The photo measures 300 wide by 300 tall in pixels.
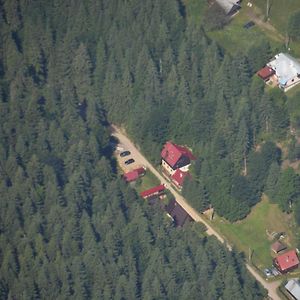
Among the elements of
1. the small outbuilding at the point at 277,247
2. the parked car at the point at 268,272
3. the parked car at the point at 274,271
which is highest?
the small outbuilding at the point at 277,247

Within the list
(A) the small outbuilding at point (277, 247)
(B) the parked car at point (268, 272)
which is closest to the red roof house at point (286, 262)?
(B) the parked car at point (268, 272)

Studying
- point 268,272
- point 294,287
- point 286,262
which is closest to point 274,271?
point 268,272

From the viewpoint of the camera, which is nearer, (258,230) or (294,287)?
(294,287)

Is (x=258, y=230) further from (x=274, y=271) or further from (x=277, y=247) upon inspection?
(x=274, y=271)

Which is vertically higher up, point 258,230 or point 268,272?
point 258,230

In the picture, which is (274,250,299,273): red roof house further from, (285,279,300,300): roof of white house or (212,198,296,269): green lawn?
(285,279,300,300): roof of white house

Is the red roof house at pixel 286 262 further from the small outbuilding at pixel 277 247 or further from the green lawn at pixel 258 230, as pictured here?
the green lawn at pixel 258 230

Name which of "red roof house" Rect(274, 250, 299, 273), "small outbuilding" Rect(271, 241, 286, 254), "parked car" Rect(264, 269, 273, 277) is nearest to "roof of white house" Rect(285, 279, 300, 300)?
"red roof house" Rect(274, 250, 299, 273)
